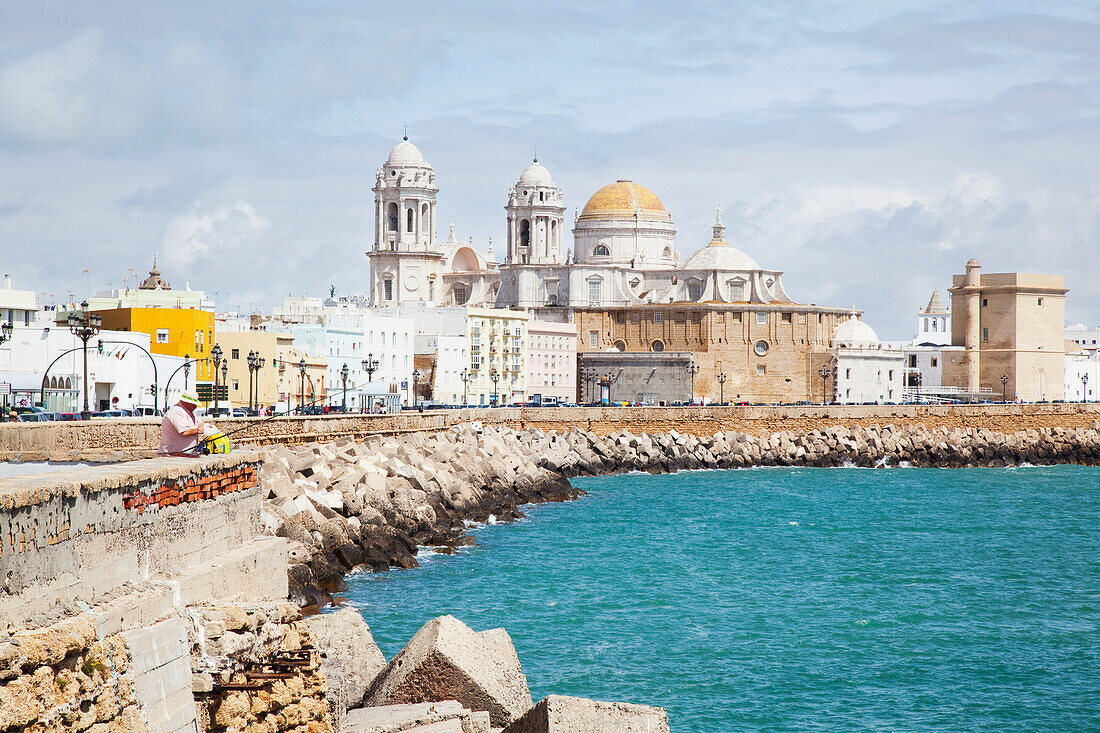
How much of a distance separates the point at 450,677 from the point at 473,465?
22.3m

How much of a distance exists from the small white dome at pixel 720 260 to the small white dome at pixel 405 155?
1733cm

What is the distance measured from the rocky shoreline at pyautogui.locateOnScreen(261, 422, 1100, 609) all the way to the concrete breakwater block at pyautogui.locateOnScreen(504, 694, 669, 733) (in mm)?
6953

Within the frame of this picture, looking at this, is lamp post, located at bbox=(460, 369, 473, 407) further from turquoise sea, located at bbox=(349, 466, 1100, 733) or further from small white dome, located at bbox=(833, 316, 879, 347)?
turquoise sea, located at bbox=(349, 466, 1100, 733)

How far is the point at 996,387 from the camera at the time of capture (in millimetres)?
79750

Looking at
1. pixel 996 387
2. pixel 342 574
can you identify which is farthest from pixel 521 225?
pixel 342 574

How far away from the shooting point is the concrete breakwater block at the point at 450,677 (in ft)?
28.8

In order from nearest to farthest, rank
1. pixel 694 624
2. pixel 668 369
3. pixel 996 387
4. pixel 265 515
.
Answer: pixel 265 515 < pixel 694 624 < pixel 668 369 < pixel 996 387

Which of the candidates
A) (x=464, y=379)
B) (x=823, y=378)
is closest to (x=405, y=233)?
(x=464, y=379)

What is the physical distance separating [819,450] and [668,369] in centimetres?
2169

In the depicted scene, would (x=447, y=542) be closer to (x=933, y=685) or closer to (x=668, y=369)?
(x=933, y=685)

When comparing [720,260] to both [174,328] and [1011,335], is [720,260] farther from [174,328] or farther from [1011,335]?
[174,328]

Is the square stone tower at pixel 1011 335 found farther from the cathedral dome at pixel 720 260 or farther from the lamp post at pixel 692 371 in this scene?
the lamp post at pixel 692 371

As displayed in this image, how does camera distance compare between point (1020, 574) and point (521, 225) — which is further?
point (521, 225)

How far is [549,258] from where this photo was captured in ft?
263
